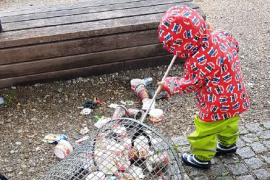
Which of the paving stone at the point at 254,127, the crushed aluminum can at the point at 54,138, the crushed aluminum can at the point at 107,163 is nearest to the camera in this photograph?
the crushed aluminum can at the point at 107,163

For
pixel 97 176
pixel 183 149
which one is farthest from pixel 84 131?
pixel 97 176

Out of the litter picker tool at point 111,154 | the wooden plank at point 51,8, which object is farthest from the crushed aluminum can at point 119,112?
the wooden plank at point 51,8

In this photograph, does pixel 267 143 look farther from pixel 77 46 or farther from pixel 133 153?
pixel 77 46

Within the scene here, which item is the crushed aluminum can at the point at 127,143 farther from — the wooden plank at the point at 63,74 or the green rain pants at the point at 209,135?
the wooden plank at the point at 63,74

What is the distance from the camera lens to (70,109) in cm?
412

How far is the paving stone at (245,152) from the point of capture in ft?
11.3

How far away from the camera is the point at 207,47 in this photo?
2621 millimetres

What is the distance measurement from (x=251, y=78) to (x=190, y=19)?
2.41m

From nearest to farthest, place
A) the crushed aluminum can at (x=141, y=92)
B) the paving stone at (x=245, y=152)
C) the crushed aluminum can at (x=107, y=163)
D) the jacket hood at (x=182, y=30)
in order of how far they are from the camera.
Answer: the jacket hood at (x=182, y=30) < the crushed aluminum can at (x=107, y=163) < the paving stone at (x=245, y=152) < the crushed aluminum can at (x=141, y=92)

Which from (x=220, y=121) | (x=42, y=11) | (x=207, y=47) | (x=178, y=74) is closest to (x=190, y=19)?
(x=207, y=47)

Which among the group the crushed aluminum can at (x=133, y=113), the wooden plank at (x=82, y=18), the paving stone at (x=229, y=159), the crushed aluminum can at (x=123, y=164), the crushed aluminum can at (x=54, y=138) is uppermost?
the wooden plank at (x=82, y=18)

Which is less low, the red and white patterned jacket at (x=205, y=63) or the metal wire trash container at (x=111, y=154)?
the red and white patterned jacket at (x=205, y=63)

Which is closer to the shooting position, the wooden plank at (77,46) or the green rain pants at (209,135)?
the green rain pants at (209,135)

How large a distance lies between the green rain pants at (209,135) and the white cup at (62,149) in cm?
118
